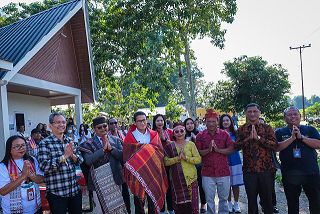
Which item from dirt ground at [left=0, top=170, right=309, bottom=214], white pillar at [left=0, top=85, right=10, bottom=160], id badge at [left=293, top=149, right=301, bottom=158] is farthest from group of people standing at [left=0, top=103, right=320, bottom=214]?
white pillar at [left=0, top=85, right=10, bottom=160]

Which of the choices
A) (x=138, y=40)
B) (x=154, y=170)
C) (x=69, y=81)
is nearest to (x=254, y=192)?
(x=154, y=170)

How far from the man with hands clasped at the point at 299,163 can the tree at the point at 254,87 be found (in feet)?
46.4

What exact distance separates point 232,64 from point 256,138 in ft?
51.2

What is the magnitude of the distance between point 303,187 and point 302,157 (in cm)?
45

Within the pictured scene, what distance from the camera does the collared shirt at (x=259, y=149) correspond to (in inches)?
141

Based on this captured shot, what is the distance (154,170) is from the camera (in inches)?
147

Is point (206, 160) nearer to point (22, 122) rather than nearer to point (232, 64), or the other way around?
point (22, 122)

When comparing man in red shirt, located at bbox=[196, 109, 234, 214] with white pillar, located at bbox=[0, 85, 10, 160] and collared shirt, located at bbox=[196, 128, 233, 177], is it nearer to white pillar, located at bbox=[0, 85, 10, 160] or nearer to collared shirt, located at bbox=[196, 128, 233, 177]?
collared shirt, located at bbox=[196, 128, 233, 177]

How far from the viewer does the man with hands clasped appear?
3430 millimetres

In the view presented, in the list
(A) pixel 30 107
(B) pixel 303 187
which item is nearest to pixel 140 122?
(B) pixel 303 187

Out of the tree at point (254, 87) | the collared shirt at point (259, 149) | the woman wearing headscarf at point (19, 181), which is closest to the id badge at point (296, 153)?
the collared shirt at point (259, 149)

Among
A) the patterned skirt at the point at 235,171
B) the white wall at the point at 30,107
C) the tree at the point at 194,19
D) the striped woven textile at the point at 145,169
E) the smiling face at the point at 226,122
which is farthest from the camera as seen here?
the tree at the point at 194,19

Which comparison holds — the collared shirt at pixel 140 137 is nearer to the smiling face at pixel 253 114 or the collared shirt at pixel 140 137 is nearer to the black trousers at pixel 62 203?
the black trousers at pixel 62 203

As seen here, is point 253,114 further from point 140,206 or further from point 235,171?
point 140,206
